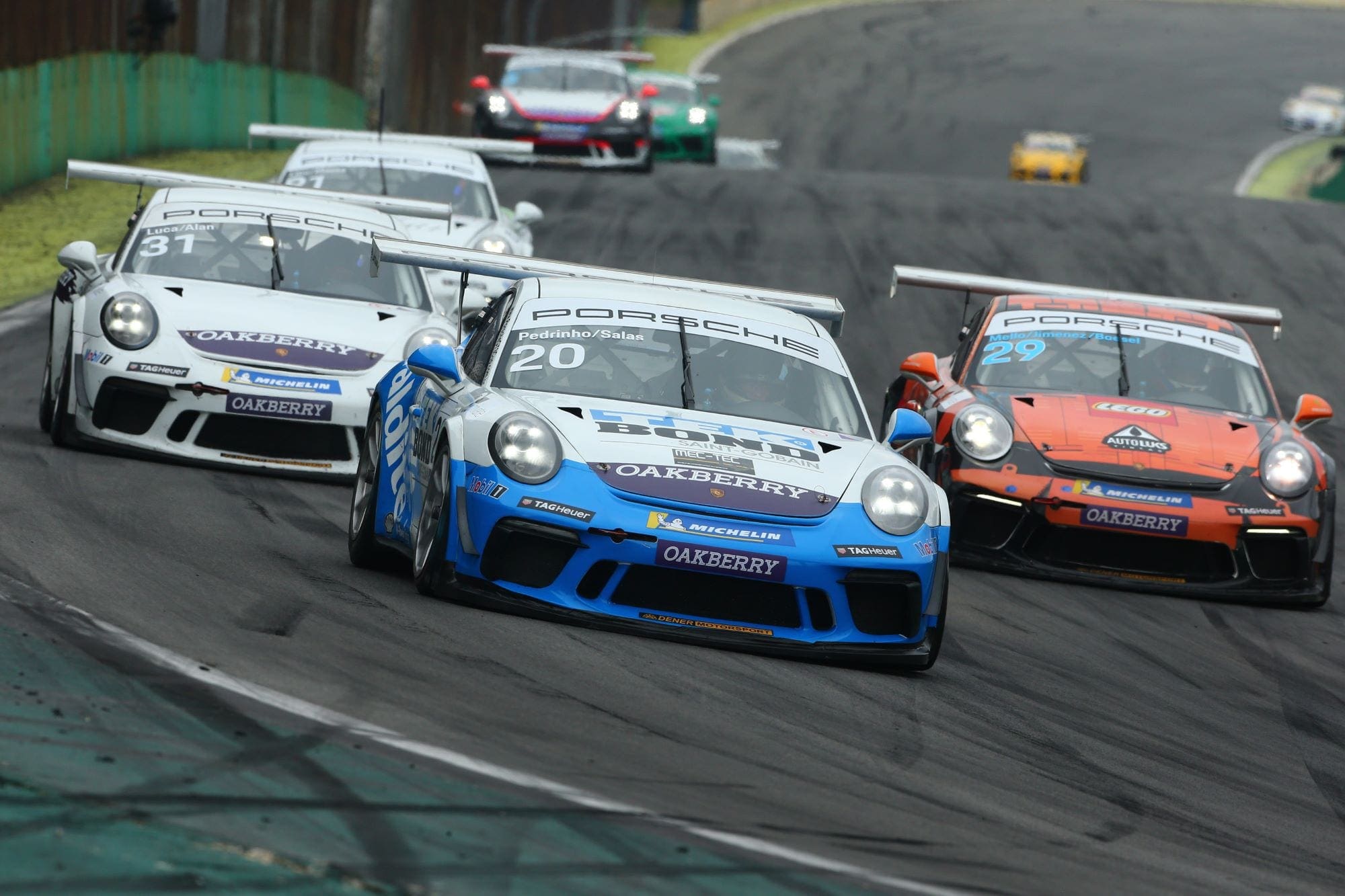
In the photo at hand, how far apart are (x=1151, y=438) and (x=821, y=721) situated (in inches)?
174

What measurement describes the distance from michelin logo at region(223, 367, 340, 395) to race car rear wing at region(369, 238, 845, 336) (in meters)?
1.58

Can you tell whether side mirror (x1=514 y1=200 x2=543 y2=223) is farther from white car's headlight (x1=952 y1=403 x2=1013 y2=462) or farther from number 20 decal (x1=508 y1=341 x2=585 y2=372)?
number 20 decal (x1=508 y1=341 x2=585 y2=372)

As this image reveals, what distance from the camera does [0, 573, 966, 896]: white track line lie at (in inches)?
172

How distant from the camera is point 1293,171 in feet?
155

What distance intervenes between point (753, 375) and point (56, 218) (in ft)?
43.3

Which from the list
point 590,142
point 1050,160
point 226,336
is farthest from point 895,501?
point 1050,160

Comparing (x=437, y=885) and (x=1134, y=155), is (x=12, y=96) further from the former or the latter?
(x=1134, y=155)

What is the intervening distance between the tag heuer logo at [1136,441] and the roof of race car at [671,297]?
6.75 feet

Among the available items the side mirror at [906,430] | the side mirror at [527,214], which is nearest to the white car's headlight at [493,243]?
the side mirror at [527,214]

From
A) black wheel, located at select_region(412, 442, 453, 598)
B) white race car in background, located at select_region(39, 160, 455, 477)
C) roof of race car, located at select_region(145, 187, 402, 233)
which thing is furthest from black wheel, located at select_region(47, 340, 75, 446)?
black wheel, located at select_region(412, 442, 453, 598)

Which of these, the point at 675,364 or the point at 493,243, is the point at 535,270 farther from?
the point at 493,243

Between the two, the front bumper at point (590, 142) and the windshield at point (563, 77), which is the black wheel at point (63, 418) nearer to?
the front bumper at point (590, 142)

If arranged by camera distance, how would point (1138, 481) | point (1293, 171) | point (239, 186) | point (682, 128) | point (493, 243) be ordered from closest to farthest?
point (1138, 481) < point (239, 186) < point (493, 243) < point (682, 128) < point (1293, 171)

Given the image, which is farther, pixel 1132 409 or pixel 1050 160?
pixel 1050 160
